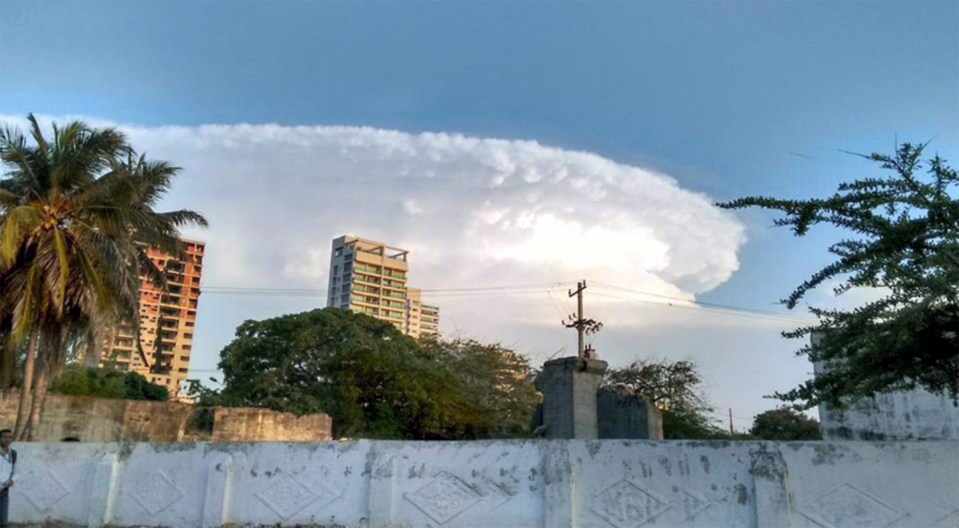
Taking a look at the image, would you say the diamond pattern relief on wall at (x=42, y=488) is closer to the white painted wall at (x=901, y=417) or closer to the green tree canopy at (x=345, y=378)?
the green tree canopy at (x=345, y=378)

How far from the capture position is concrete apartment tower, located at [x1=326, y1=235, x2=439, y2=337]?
9400 cm

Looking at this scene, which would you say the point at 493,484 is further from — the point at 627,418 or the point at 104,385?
the point at 104,385

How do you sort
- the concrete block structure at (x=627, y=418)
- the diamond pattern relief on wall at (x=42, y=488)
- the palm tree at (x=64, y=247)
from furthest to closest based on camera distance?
the concrete block structure at (x=627, y=418)
the palm tree at (x=64, y=247)
the diamond pattern relief on wall at (x=42, y=488)

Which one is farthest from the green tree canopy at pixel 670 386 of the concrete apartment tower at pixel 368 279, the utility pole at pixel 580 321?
the concrete apartment tower at pixel 368 279

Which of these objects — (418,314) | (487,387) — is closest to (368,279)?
(418,314)

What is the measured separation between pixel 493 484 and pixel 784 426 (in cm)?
2596

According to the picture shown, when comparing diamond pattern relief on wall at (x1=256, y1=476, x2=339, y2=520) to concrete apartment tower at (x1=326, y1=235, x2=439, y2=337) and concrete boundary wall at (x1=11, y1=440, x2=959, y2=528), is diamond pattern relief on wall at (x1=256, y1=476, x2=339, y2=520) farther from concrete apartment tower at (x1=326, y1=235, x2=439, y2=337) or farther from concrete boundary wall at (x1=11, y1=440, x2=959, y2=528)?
concrete apartment tower at (x1=326, y1=235, x2=439, y2=337)

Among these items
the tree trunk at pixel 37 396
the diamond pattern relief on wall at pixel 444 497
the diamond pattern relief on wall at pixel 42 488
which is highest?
the tree trunk at pixel 37 396

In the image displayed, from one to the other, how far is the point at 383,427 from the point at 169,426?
805 cm

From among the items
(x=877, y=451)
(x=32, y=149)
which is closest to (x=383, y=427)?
(x=32, y=149)

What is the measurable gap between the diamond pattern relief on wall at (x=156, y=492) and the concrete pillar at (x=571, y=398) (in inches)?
384

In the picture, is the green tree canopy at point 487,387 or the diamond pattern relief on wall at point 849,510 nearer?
the diamond pattern relief on wall at point 849,510

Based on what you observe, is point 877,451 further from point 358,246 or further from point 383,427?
point 358,246

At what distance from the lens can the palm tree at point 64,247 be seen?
1404 centimetres
